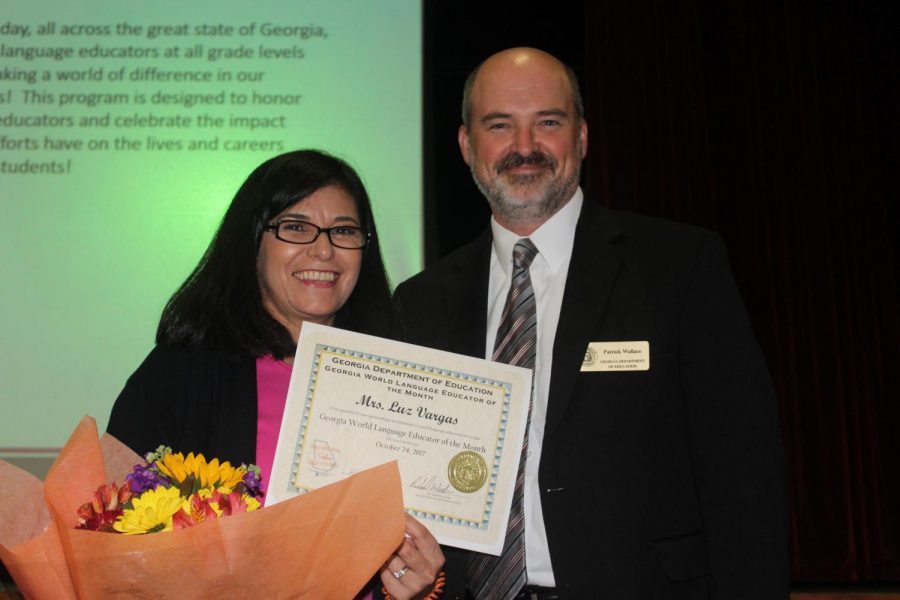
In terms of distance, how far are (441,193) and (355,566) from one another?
3474 mm

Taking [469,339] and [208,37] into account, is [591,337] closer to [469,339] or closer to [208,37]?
[469,339]

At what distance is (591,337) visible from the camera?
1.95m

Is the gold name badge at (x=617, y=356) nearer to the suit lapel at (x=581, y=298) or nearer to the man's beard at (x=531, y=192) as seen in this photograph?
the suit lapel at (x=581, y=298)

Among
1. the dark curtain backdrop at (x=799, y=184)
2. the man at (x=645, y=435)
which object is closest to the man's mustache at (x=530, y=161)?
the man at (x=645, y=435)

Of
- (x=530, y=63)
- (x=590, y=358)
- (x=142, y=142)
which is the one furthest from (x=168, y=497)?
(x=142, y=142)

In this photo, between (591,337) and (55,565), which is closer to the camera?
(55,565)

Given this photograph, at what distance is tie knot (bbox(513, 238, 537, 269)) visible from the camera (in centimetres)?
213

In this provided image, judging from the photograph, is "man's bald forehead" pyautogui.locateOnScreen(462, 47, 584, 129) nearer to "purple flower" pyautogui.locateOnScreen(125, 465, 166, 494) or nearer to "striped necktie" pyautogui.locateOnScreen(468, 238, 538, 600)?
"striped necktie" pyautogui.locateOnScreen(468, 238, 538, 600)

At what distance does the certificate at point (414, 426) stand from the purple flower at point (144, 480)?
1.03 feet

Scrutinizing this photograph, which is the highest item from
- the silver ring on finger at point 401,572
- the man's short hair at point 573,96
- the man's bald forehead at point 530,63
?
the man's bald forehead at point 530,63

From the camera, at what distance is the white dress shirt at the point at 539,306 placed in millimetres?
1899

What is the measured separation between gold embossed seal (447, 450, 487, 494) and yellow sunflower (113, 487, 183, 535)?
1.95 ft

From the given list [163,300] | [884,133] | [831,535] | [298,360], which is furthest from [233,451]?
[884,133]

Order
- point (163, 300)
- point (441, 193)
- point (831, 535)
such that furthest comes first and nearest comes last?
point (831, 535) → point (441, 193) → point (163, 300)
